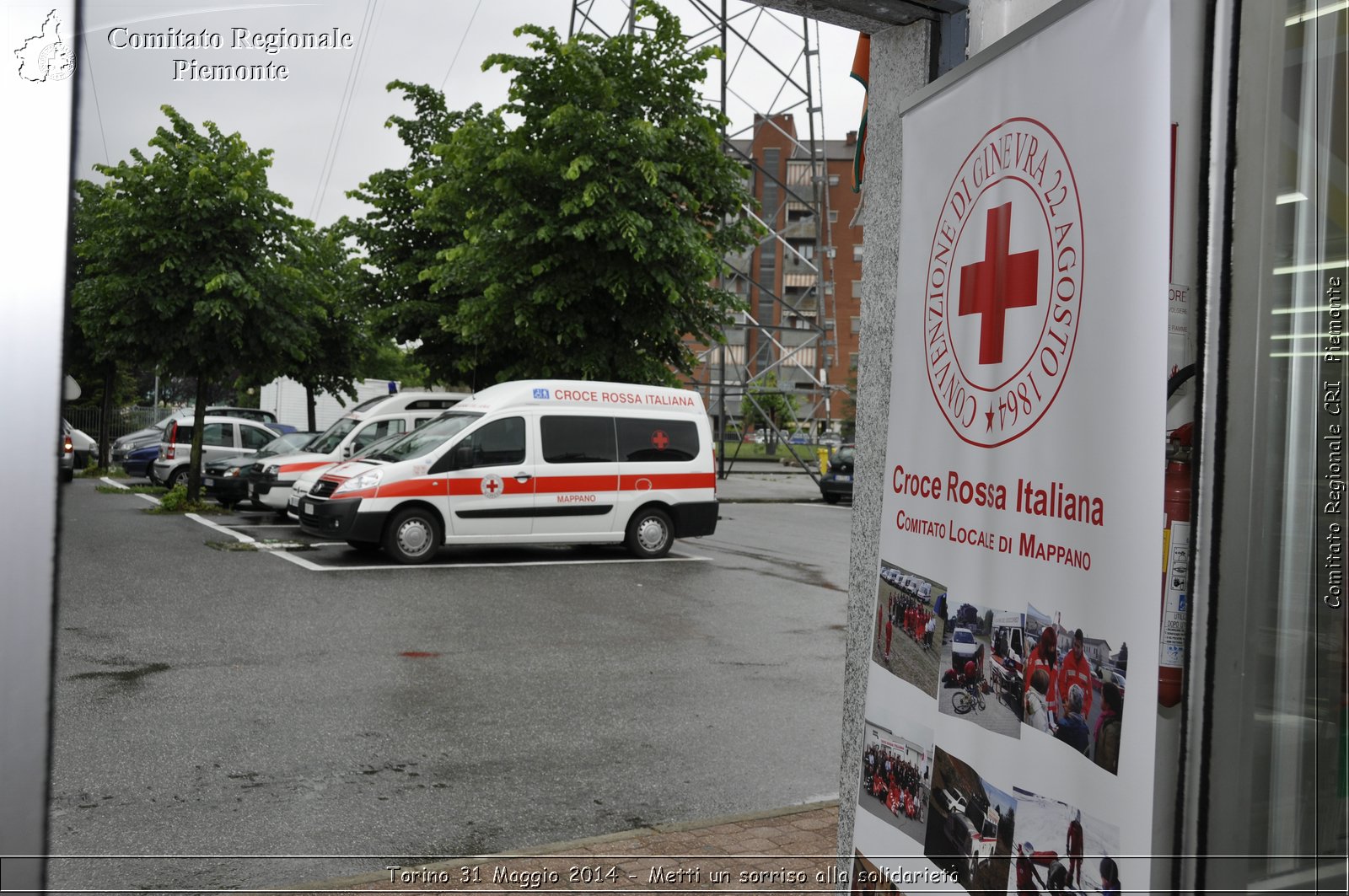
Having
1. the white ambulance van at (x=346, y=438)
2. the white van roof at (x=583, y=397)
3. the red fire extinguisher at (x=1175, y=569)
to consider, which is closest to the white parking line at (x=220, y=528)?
the white ambulance van at (x=346, y=438)

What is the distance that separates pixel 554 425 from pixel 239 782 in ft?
28.5

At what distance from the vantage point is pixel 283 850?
14.2ft

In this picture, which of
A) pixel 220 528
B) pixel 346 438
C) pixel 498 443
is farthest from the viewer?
pixel 346 438

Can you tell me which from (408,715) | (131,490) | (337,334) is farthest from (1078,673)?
(337,334)

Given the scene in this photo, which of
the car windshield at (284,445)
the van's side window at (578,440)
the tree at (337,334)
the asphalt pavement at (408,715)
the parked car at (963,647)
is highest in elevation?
the tree at (337,334)

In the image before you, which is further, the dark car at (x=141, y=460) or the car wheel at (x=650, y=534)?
the dark car at (x=141, y=460)

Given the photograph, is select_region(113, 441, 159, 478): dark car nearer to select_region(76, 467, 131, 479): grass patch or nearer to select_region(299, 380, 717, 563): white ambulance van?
select_region(76, 467, 131, 479): grass patch

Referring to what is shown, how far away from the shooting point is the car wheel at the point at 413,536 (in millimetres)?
12797

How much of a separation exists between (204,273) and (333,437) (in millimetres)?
3083

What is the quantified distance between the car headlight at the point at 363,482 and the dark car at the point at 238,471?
6.64m

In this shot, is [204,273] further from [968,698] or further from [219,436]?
[968,698]

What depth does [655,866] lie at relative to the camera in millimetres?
4031

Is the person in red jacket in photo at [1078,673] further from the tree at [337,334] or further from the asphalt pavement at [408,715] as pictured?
the tree at [337,334]

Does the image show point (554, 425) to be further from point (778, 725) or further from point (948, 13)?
point (948, 13)
